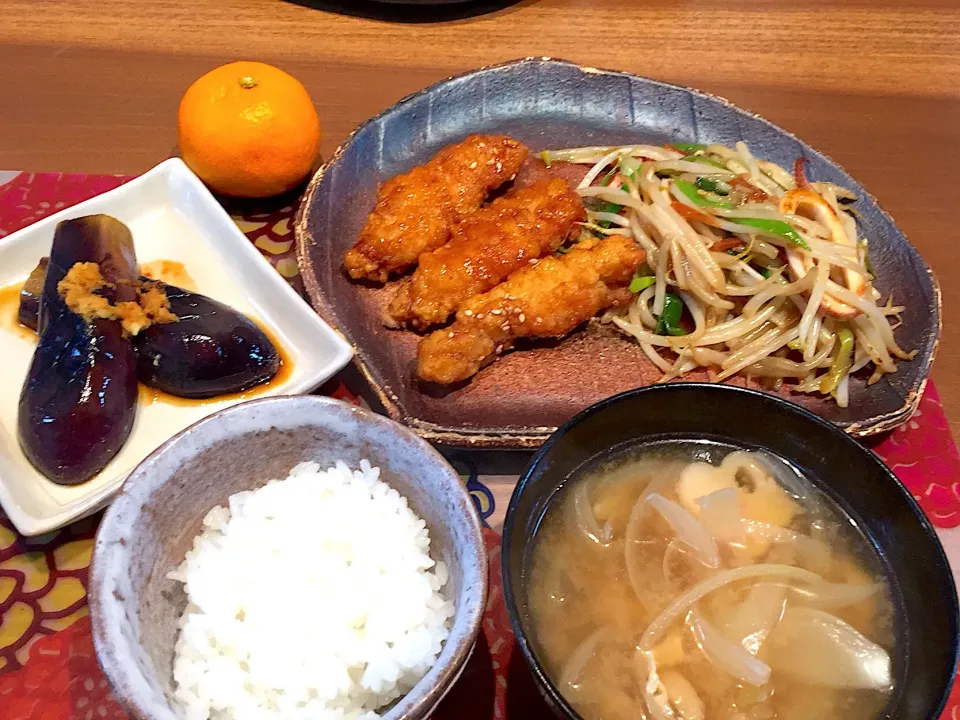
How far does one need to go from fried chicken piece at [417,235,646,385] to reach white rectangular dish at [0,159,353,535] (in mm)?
295

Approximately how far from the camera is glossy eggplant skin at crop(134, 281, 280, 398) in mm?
1925

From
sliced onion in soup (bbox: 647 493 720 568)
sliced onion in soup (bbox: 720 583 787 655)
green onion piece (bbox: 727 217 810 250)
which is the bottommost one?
sliced onion in soup (bbox: 720 583 787 655)

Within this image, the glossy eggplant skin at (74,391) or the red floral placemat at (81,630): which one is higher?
the glossy eggplant skin at (74,391)

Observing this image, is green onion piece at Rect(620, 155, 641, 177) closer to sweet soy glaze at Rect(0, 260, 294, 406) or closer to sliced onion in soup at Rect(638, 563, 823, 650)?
sweet soy glaze at Rect(0, 260, 294, 406)

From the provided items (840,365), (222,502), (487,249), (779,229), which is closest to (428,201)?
(487,249)

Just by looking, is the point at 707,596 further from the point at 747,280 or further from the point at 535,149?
the point at 535,149

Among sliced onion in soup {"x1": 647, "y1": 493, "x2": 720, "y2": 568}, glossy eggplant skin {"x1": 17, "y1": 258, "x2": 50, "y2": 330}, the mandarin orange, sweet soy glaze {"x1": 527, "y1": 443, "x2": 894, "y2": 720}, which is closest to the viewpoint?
sweet soy glaze {"x1": 527, "y1": 443, "x2": 894, "y2": 720}

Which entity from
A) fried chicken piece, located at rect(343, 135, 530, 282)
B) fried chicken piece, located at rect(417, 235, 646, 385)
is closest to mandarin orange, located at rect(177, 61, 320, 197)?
fried chicken piece, located at rect(343, 135, 530, 282)

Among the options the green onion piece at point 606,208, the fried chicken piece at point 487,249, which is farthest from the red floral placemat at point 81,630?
the green onion piece at point 606,208

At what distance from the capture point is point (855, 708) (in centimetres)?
125

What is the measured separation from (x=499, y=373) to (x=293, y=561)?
95cm

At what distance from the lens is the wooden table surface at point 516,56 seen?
278 cm

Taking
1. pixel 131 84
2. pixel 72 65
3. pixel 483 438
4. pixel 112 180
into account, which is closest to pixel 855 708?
pixel 483 438

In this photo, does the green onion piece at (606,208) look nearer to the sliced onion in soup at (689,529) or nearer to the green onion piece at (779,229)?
the green onion piece at (779,229)
